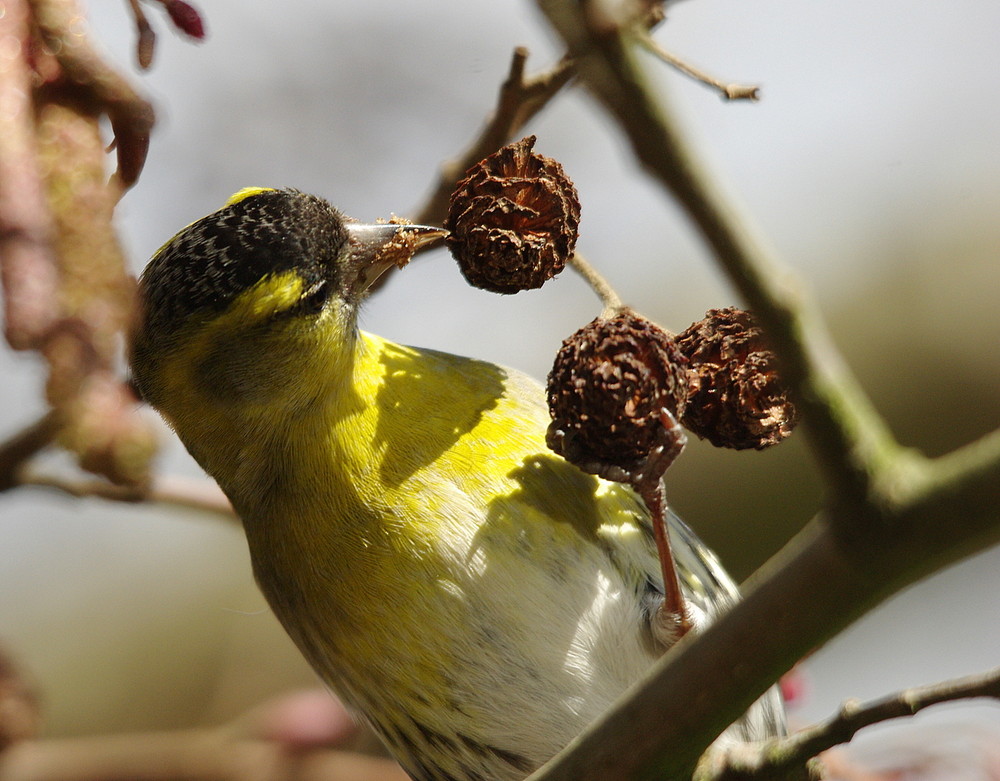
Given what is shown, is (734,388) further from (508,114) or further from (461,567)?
(508,114)

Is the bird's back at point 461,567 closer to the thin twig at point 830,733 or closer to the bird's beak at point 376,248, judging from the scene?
the bird's beak at point 376,248

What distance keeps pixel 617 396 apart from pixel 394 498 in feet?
2.44

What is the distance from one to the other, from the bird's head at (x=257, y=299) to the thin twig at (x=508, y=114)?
0.16 meters

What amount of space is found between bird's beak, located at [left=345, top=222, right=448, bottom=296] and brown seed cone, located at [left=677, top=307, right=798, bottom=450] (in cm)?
59

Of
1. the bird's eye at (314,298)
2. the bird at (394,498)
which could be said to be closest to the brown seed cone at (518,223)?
the bird at (394,498)

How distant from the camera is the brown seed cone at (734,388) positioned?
174cm

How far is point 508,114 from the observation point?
2246 millimetres

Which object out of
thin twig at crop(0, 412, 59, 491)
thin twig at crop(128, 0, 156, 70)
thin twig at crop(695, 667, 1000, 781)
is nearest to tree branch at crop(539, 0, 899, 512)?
thin twig at crop(695, 667, 1000, 781)

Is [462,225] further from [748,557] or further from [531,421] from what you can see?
[748,557]

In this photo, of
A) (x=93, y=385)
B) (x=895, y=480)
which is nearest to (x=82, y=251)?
(x=93, y=385)

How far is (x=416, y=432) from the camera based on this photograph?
7.52 feet

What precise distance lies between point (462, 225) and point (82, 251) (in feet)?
2.96

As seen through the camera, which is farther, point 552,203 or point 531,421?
point 531,421

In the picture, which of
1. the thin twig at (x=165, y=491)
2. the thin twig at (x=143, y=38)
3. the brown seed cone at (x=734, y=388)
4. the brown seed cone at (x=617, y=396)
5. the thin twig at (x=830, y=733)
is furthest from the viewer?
the thin twig at (x=165, y=491)
